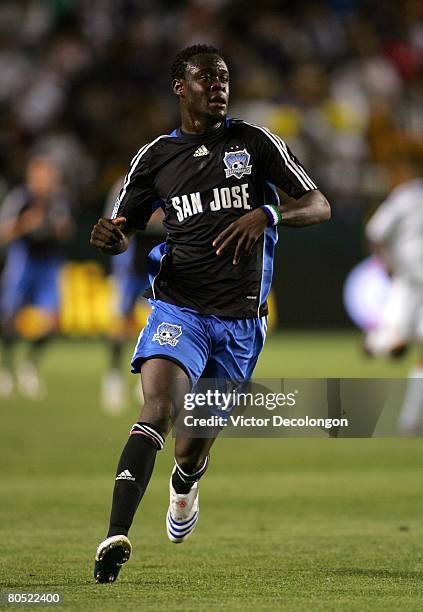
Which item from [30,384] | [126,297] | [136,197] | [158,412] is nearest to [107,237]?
[136,197]

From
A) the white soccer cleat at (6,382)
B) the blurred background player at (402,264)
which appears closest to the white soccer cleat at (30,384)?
the white soccer cleat at (6,382)

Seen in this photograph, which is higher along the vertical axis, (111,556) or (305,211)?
(305,211)

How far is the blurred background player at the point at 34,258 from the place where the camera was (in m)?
16.8

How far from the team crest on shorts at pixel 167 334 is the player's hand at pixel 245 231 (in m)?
0.43

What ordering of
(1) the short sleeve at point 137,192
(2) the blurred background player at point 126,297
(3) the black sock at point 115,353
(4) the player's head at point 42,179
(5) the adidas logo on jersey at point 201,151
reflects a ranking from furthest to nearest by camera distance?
(4) the player's head at point 42,179 → (3) the black sock at point 115,353 → (2) the blurred background player at point 126,297 → (1) the short sleeve at point 137,192 → (5) the adidas logo on jersey at point 201,151

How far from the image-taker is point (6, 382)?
1675 centimetres

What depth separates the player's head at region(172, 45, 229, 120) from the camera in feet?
21.5

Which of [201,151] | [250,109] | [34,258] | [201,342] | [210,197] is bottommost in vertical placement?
[201,342]

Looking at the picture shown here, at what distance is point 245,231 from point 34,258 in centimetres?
1163

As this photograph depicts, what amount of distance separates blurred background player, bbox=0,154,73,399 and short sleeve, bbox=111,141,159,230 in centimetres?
972

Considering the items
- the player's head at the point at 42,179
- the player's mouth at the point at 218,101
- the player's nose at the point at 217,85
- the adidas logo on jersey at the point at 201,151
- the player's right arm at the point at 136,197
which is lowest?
the player's right arm at the point at 136,197

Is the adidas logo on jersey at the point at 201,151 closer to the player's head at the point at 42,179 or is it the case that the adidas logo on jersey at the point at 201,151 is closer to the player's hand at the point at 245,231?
the player's hand at the point at 245,231

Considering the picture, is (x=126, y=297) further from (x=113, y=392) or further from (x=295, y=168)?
(x=295, y=168)

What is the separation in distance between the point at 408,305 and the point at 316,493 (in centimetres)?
431
